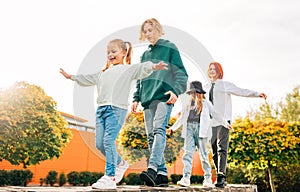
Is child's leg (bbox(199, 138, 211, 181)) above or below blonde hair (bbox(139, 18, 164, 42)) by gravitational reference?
below

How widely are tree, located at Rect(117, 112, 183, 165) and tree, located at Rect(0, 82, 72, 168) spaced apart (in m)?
2.20

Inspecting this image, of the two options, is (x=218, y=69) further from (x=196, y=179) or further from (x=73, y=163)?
(x=196, y=179)

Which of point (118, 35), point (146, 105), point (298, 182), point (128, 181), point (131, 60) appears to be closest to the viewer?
point (131, 60)

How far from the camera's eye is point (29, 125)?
37.8 feet

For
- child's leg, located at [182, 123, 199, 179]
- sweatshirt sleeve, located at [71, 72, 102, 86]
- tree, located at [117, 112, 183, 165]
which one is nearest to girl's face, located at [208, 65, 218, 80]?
child's leg, located at [182, 123, 199, 179]

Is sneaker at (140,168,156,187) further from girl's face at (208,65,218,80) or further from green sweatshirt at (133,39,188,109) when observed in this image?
girl's face at (208,65,218,80)

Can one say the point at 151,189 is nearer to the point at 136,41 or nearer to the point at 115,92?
the point at 115,92

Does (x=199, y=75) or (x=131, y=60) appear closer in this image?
(x=131, y=60)

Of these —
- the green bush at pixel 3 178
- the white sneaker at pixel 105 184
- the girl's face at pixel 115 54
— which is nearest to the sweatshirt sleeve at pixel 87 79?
the girl's face at pixel 115 54

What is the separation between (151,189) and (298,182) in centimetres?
1083

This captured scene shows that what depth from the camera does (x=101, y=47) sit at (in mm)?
4152

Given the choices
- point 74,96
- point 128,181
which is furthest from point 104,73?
point 128,181

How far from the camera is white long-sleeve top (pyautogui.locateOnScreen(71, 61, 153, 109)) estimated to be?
132 inches

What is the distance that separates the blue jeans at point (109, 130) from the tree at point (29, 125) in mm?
8103
